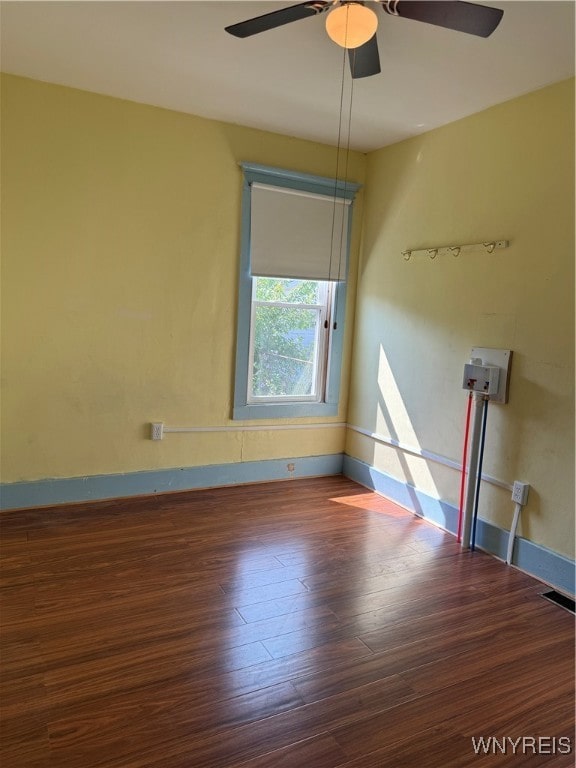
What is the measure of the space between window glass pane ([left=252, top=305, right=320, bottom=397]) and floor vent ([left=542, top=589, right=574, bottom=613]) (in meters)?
2.18

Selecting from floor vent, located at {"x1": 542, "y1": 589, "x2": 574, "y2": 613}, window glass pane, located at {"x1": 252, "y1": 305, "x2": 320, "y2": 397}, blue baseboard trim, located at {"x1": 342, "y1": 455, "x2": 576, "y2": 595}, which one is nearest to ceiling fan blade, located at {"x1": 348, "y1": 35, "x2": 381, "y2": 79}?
window glass pane, located at {"x1": 252, "y1": 305, "x2": 320, "y2": 397}

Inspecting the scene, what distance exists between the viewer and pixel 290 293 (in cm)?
404

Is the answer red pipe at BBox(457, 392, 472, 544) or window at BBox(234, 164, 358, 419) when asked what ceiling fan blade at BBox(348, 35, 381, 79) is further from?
red pipe at BBox(457, 392, 472, 544)

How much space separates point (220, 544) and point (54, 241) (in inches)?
80.8

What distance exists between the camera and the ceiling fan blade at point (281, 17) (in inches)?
72.4

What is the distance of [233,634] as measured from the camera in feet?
7.22

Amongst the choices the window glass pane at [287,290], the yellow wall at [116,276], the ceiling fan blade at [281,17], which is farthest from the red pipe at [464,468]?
the ceiling fan blade at [281,17]

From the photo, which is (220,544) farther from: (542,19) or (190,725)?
(542,19)

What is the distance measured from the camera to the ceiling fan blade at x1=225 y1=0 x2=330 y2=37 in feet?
6.03

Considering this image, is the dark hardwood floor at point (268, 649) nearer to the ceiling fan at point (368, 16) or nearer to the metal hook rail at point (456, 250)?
the metal hook rail at point (456, 250)

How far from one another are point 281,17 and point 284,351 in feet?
8.00

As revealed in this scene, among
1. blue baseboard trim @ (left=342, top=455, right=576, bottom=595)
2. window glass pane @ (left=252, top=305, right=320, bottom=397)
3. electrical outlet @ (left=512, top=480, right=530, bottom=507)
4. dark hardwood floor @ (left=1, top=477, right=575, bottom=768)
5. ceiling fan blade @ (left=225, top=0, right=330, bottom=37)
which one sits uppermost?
ceiling fan blade @ (left=225, top=0, right=330, bottom=37)

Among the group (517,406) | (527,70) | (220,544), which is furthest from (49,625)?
(527,70)

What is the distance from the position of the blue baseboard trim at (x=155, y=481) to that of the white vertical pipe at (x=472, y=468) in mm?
1431
